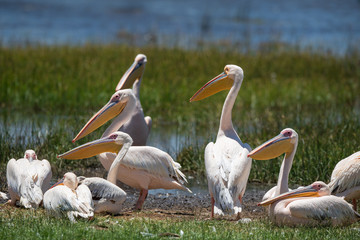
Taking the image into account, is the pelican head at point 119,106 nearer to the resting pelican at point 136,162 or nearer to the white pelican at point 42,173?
the resting pelican at point 136,162

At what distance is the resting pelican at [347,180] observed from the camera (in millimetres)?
6340

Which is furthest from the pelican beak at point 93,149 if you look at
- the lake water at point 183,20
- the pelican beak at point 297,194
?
Answer: the lake water at point 183,20

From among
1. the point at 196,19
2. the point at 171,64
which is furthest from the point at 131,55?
the point at 196,19

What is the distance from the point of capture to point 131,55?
16203 millimetres

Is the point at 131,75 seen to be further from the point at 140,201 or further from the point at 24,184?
the point at 24,184

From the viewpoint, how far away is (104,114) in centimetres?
738

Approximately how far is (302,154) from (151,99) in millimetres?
5169

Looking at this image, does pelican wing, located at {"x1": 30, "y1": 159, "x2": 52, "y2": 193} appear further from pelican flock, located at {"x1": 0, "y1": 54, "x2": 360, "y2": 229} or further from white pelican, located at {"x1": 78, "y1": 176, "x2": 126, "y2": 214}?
white pelican, located at {"x1": 78, "y1": 176, "x2": 126, "y2": 214}

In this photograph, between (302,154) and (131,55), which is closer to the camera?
(302,154)

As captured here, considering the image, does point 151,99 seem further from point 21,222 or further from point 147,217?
point 21,222

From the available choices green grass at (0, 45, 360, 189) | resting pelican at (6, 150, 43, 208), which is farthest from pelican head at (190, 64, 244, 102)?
resting pelican at (6, 150, 43, 208)

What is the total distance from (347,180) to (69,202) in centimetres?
280

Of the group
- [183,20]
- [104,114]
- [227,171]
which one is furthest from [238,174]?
[183,20]

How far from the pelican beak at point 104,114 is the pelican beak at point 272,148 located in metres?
2.11
